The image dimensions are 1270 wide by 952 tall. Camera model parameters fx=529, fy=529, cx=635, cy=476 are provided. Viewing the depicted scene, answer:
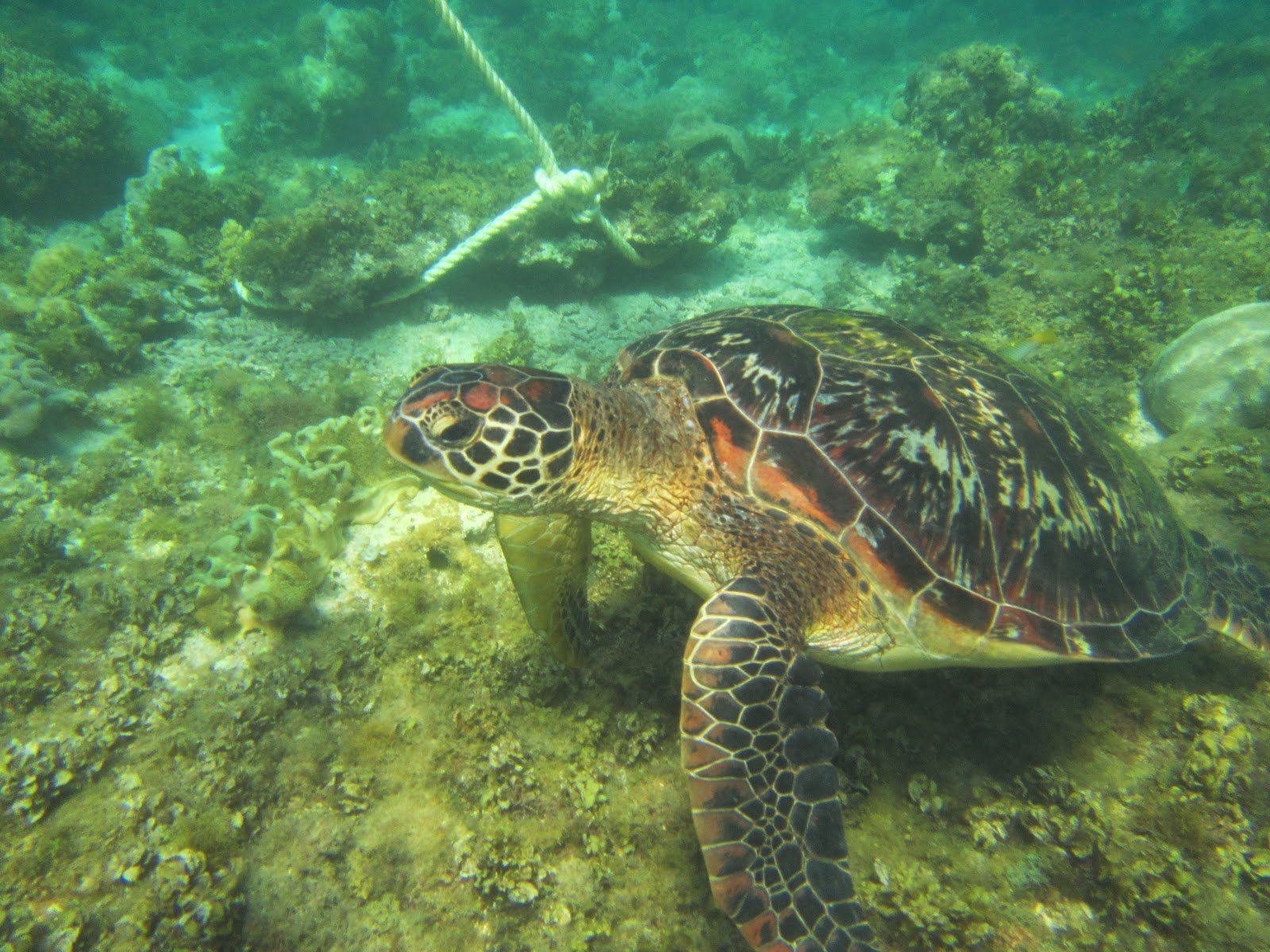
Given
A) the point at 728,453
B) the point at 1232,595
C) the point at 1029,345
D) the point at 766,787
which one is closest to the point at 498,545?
the point at 728,453

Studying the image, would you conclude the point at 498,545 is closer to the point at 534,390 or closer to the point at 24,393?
the point at 534,390

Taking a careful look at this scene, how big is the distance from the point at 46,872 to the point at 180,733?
563 millimetres

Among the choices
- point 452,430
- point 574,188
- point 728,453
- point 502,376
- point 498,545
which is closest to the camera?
point 452,430

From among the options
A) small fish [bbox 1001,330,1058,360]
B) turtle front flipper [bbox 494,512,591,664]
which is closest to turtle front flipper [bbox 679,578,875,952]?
turtle front flipper [bbox 494,512,591,664]

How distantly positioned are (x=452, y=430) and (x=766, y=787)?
1.67 m

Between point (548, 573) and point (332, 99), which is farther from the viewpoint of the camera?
point (332, 99)

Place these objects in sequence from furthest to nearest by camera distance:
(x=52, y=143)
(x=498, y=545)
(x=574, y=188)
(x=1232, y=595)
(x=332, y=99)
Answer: (x=332, y=99) → (x=52, y=143) → (x=574, y=188) → (x=498, y=545) → (x=1232, y=595)

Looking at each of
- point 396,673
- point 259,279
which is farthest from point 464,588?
point 259,279

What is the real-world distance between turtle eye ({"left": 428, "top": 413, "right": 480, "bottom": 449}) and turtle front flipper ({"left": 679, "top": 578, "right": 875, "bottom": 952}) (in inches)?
44.0

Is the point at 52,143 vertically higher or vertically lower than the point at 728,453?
higher

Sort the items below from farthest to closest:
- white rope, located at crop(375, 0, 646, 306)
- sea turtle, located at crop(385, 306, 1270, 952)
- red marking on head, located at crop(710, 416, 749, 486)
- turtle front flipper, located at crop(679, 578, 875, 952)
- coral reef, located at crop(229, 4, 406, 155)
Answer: coral reef, located at crop(229, 4, 406, 155), white rope, located at crop(375, 0, 646, 306), red marking on head, located at crop(710, 416, 749, 486), sea turtle, located at crop(385, 306, 1270, 952), turtle front flipper, located at crop(679, 578, 875, 952)

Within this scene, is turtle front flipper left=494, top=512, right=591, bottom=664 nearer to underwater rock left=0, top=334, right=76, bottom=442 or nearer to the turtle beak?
the turtle beak

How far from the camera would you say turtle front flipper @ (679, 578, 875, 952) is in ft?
5.46

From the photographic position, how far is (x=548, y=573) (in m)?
2.46
